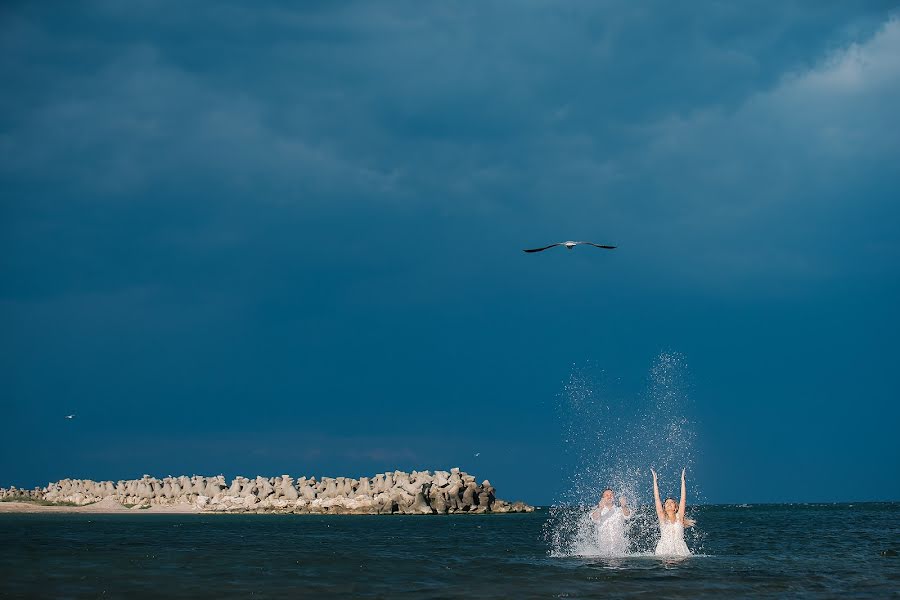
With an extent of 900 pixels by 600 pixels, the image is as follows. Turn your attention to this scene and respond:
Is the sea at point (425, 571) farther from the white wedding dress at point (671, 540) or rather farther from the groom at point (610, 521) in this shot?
the groom at point (610, 521)

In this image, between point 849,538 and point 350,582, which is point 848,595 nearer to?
point 350,582

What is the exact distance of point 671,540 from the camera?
25594 millimetres

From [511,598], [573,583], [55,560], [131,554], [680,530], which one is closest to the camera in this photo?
[511,598]

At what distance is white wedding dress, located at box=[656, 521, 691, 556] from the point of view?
2494 centimetres

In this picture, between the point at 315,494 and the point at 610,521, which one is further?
the point at 315,494

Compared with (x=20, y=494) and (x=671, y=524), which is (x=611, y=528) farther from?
(x=20, y=494)

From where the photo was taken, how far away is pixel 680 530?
2520cm

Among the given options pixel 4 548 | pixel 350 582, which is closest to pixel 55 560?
pixel 4 548

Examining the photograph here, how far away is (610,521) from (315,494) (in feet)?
272

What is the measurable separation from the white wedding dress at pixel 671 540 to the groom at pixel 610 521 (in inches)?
55.4

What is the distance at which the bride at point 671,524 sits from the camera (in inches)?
928

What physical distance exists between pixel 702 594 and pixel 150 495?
10508cm

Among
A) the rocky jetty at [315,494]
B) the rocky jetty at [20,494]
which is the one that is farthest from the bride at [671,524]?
the rocky jetty at [20,494]

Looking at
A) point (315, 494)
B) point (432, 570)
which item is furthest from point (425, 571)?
point (315, 494)
